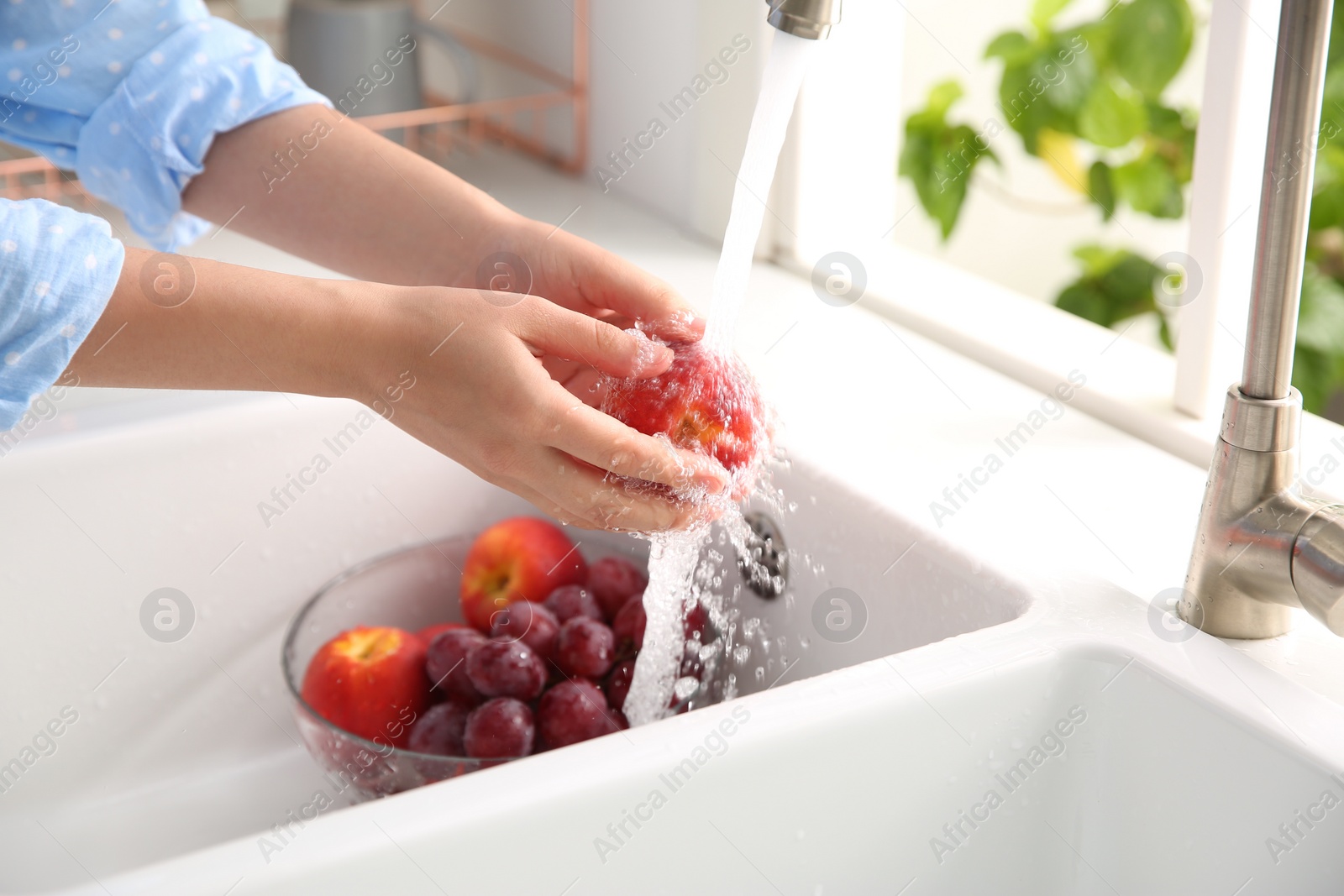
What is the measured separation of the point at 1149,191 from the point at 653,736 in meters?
1.05

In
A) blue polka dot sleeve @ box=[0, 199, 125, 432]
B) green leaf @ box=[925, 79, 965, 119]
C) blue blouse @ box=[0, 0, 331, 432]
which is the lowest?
green leaf @ box=[925, 79, 965, 119]

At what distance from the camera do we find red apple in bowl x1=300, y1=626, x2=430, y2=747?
76cm

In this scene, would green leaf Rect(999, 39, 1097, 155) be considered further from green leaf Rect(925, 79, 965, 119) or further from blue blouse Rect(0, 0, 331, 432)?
blue blouse Rect(0, 0, 331, 432)

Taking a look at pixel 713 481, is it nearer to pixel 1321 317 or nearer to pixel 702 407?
pixel 702 407

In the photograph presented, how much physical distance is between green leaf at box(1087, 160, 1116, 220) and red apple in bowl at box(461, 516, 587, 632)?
0.78 m

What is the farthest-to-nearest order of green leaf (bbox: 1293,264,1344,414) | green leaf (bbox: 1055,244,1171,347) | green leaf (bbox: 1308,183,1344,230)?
green leaf (bbox: 1055,244,1171,347)
green leaf (bbox: 1308,183,1344,230)
green leaf (bbox: 1293,264,1344,414)

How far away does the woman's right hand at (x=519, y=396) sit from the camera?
0.57 m

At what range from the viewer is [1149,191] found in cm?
136

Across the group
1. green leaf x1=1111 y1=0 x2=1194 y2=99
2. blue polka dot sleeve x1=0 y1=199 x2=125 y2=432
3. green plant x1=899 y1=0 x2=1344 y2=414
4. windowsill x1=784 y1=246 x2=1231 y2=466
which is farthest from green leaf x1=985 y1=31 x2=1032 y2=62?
blue polka dot sleeve x1=0 y1=199 x2=125 y2=432

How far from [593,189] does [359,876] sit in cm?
98

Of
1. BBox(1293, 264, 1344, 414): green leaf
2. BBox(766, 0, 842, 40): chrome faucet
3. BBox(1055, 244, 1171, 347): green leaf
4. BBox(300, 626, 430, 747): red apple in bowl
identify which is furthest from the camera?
BBox(1055, 244, 1171, 347): green leaf

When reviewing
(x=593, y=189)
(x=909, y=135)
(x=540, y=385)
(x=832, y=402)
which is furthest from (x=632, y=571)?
(x=909, y=135)

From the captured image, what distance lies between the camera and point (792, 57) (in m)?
0.56

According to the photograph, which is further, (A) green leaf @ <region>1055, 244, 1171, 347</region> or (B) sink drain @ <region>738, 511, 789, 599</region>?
(A) green leaf @ <region>1055, 244, 1171, 347</region>
